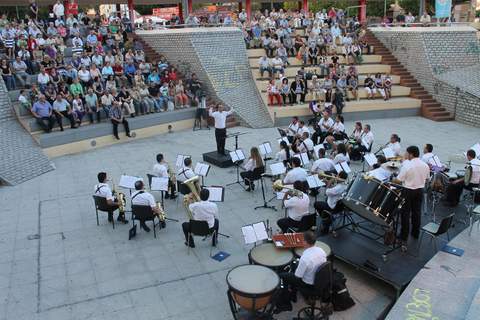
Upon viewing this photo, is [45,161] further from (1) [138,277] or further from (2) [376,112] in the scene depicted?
(2) [376,112]

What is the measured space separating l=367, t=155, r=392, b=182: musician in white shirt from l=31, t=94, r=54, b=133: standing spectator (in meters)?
12.0

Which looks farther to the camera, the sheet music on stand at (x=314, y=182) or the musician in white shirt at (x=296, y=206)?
the sheet music on stand at (x=314, y=182)

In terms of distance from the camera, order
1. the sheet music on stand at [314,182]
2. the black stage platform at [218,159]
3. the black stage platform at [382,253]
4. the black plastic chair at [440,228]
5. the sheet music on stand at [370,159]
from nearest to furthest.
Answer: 1. the black stage platform at [382,253]
2. the black plastic chair at [440,228]
3. the sheet music on stand at [314,182]
4. the sheet music on stand at [370,159]
5. the black stage platform at [218,159]

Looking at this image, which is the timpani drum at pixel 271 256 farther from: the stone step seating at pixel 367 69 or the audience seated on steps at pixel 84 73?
the stone step seating at pixel 367 69

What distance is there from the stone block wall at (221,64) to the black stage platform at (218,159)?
496cm

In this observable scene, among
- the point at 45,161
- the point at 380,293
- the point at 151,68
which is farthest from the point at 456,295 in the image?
the point at 151,68

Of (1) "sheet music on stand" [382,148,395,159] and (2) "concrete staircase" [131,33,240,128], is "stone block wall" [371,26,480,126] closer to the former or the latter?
(1) "sheet music on stand" [382,148,395,159]

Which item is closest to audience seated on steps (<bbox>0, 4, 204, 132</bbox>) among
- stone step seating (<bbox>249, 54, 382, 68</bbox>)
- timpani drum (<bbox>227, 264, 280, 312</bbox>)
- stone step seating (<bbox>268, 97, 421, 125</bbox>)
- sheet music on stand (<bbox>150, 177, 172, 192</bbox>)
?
stone step seating (<bbox>268, 97, 421, 125</bbox>)

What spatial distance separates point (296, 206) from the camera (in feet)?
28.9

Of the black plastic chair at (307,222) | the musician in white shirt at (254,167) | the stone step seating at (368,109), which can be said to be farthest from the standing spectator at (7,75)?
the black plastic chair at (307,222)

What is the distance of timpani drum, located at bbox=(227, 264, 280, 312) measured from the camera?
6.21 meters

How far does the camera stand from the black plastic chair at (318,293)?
6.59 metres

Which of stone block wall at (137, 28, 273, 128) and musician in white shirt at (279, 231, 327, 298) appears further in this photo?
stone block wall at (137, 28, 273, 128)

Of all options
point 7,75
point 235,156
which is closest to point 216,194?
point 235,156
